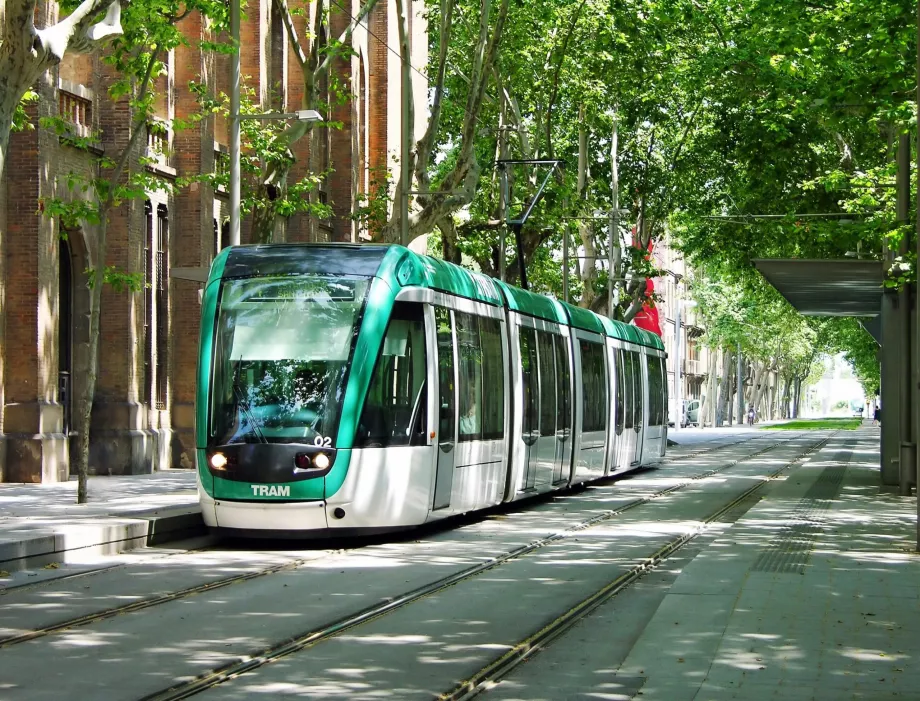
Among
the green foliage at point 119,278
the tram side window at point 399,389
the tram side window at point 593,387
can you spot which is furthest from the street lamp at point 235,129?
the tram side window at point 593,387

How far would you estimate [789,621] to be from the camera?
9.92 meters

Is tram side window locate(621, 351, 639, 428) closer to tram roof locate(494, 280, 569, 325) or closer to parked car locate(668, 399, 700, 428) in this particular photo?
tram roof locate(494, 280, 569, 325)

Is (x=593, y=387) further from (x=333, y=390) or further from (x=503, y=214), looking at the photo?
(x=333, y=390)

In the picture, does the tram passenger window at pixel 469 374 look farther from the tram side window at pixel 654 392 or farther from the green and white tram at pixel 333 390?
the tram side window at pixel 654 392

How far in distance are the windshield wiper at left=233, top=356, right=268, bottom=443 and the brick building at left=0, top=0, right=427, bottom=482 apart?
212 inches

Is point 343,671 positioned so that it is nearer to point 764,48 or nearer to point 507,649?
point 507,649

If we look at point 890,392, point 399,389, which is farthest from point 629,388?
point 399,389

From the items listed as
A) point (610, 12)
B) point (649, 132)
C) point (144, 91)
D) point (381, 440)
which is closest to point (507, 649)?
point (381, 440)

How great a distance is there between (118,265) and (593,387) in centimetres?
883

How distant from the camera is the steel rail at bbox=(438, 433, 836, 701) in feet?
26.3

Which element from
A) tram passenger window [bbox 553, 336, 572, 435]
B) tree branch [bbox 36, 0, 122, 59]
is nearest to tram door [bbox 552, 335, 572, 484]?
tram passenger window [bbox 553, 336, 572, 435]

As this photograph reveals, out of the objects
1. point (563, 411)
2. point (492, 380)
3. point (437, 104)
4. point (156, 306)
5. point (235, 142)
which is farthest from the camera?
point (156, 306)

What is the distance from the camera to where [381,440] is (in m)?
15.3

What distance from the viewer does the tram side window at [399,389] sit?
1522cm
